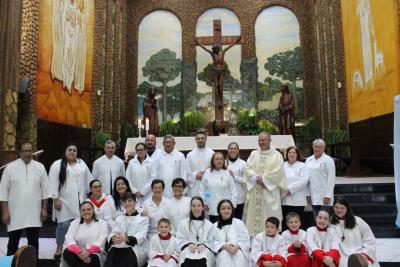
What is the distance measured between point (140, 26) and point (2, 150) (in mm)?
10732

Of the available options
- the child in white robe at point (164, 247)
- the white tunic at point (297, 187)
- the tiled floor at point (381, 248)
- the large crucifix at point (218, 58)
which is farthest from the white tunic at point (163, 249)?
the large crucifix at point (218, 58)

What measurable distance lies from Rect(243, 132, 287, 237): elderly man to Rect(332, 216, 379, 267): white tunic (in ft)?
3.37

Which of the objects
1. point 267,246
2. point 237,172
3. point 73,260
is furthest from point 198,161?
point 73,260

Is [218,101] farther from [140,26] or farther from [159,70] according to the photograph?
[140,26]

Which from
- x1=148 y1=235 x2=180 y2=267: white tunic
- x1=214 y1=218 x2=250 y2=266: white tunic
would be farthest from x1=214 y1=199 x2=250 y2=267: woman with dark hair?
x1=148 y1=235 x2=180 y2=267: white tunic

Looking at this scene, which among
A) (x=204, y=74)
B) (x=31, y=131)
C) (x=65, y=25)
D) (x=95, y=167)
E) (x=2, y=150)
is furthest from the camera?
(x=204, y=74)

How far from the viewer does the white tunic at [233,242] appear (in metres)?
4.34

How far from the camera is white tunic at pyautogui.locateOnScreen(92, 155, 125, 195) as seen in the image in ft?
18.8

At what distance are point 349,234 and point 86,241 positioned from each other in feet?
10.2

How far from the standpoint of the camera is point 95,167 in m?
5.79

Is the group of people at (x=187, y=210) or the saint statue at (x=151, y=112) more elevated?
the saint statue at (x=151, y=112)

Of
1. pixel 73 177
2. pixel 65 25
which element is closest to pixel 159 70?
pixel 65 25

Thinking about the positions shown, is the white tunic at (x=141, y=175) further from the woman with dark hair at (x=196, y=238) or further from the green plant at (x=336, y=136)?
the green plant at (x=336, y=136)

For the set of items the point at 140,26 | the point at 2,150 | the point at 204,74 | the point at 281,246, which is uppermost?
the point at 140,26
